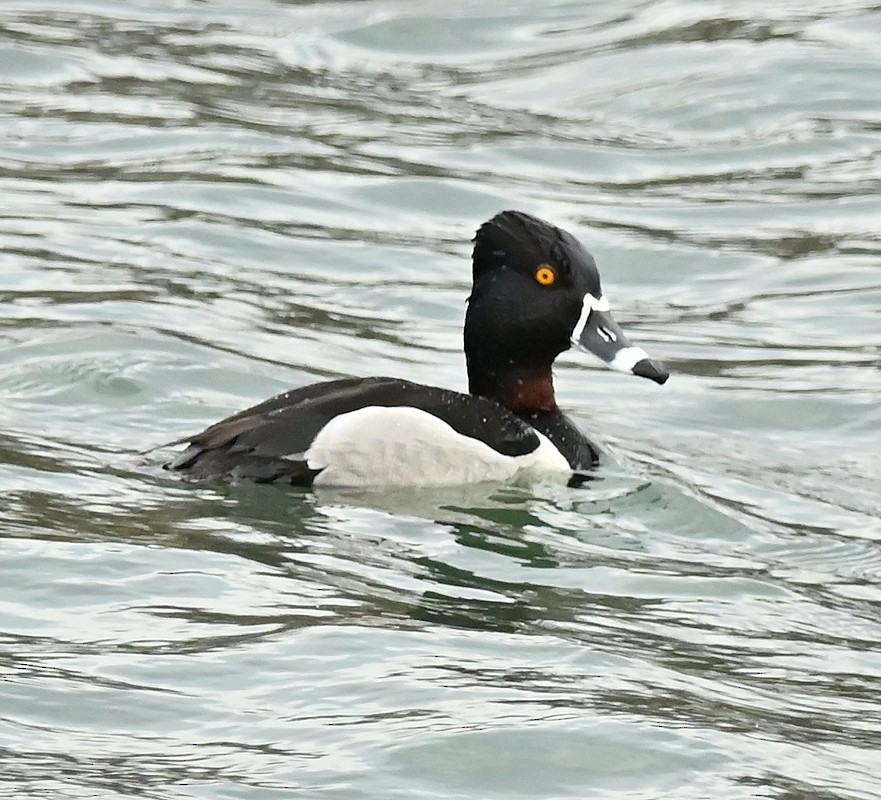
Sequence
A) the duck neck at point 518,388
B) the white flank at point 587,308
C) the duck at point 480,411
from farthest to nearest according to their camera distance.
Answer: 1. the duck neck at point 518,388
2. the white flank at point 587,308
3. the duck at point 480,411

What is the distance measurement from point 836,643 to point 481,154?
7760 millimetres

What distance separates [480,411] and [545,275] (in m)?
0.63

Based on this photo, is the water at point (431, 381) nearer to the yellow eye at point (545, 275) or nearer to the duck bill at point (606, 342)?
the duck bill at point (606, 342)

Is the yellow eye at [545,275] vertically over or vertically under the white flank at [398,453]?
over

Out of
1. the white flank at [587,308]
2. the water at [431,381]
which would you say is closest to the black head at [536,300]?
the white flank at [587,308]

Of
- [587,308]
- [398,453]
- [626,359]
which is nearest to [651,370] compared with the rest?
[626,359]

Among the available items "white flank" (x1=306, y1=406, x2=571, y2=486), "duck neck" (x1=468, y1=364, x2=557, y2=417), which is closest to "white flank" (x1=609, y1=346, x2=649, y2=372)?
"duck neck" (x1=468, y1=364, x2=557, y2=417)

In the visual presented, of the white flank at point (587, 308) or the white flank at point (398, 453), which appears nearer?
the white flank at point (398, 453)

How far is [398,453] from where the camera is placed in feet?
27.1

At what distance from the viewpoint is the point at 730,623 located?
280 inches

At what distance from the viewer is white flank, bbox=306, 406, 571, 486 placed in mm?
8156

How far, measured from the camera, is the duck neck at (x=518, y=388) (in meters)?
9.02

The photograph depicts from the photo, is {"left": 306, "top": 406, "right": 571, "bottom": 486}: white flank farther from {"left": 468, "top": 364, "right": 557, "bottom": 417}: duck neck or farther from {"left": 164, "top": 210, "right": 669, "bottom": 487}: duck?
{"left": 468, "top": 364, "right": 557, "bottom": 417}: duck neck

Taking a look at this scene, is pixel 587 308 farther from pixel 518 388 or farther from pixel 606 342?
pixel 518 388
